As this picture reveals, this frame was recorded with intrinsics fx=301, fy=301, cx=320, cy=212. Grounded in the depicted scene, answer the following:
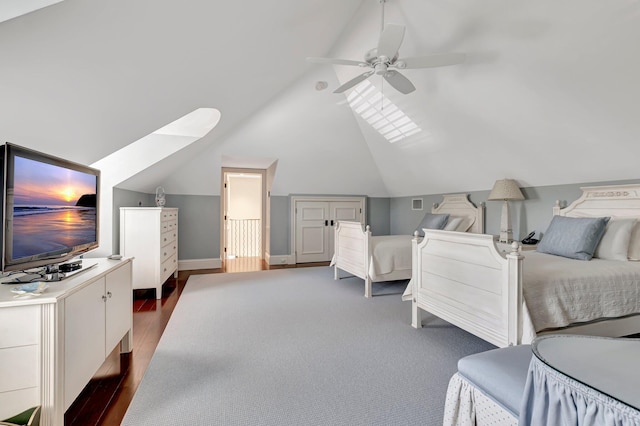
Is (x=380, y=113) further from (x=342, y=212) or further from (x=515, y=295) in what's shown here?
(x=515, y=295)

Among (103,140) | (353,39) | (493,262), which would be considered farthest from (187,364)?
(353,39)

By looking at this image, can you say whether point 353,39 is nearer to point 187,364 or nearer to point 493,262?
point 493,262

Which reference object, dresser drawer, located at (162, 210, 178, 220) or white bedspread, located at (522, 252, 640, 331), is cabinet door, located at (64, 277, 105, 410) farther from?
white bedspread, located at (522, 252, 640, 331)

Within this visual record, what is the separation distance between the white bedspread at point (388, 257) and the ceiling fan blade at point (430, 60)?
234 centimetres

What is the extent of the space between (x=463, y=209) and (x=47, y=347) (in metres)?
5.33

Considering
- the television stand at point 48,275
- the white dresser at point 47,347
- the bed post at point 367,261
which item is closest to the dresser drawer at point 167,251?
the television stand at point 48,275

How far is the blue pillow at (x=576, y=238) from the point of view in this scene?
2842 mm

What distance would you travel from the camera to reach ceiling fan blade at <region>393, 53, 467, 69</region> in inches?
90.6

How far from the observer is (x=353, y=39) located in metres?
3.31

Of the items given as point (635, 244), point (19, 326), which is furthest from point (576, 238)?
point (19, 326)

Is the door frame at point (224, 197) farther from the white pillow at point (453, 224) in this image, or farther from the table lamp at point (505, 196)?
the table lamp at point (505, 196)

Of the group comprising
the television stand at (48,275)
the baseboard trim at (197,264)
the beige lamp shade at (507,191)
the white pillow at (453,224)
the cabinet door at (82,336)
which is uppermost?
the beige lamp shade at (507,191)

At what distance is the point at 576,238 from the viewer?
2.91 metres

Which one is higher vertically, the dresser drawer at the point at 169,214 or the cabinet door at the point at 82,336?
the dresser drawer at the point at 169,214
